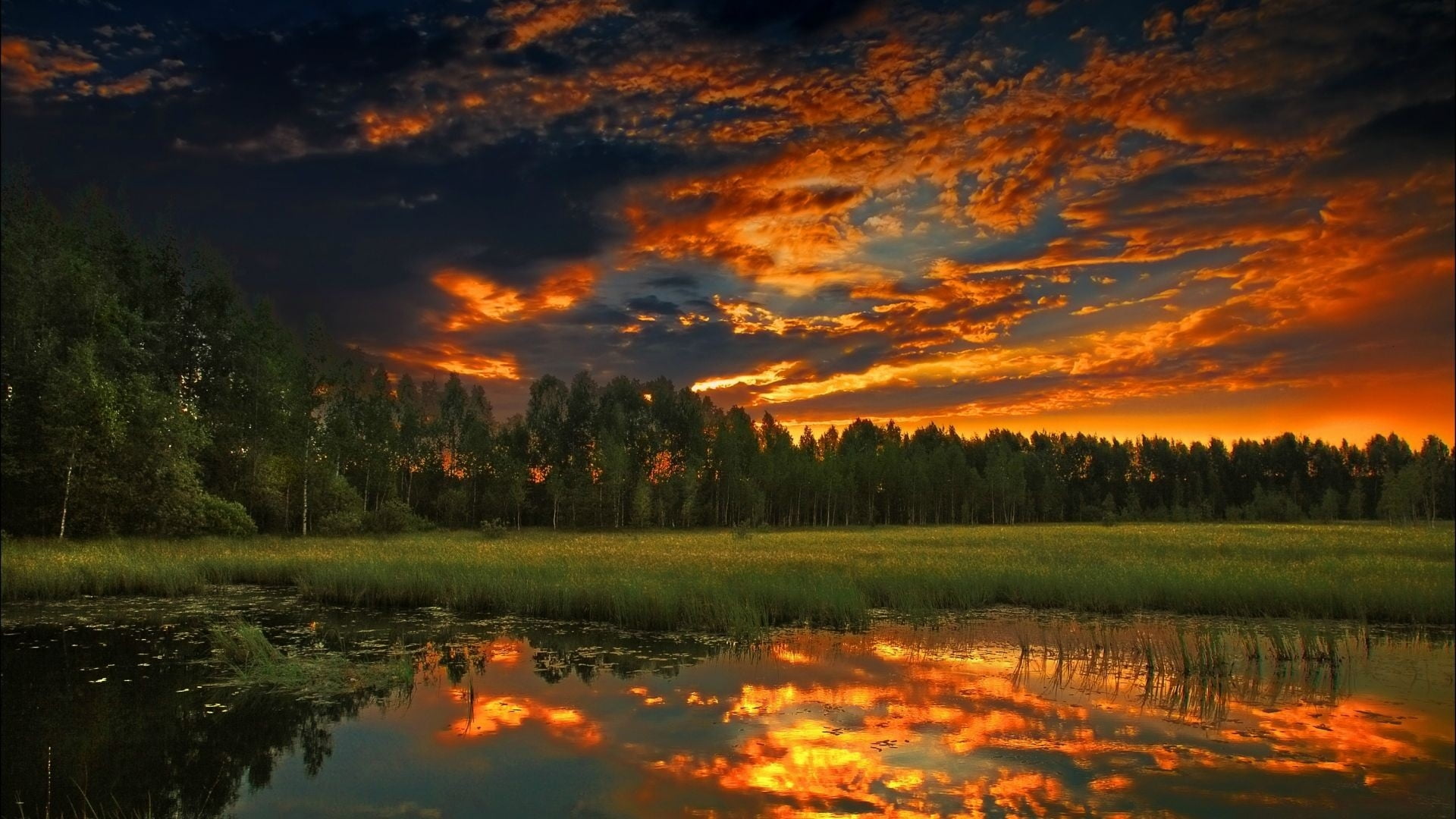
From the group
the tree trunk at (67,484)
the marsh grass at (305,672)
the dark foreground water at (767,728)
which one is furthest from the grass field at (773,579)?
the marsh grass at (305,672)

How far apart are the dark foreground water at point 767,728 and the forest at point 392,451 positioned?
788 inches

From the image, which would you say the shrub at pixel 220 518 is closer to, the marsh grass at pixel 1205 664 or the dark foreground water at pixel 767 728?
the dark foreground water at pixel 767 728

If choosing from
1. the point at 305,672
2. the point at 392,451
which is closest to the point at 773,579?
the point at 305,672

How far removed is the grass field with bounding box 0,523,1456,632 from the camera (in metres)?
20.3

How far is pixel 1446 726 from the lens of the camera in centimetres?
1102

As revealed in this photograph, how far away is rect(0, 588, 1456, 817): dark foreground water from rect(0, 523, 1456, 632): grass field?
220cm

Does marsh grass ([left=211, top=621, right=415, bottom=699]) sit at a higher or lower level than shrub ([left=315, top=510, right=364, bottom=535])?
lower

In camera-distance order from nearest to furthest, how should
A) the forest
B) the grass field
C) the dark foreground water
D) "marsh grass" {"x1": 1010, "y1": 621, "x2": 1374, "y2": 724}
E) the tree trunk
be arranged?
the dark foreground water → "marsh grass" {"x1": 1010, "y1": 621, "x2": 1374, "y2": 724} → the grass field → the tree trunk → the forest

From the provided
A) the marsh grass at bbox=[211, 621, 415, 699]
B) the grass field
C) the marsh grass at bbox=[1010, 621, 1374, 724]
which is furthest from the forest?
the marsh grass at bbox=[1010, 621, 1374, 724]

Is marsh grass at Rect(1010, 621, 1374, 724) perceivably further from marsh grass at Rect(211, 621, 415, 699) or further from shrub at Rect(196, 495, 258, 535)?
shrub at Rect(196, 495, 258, 535)

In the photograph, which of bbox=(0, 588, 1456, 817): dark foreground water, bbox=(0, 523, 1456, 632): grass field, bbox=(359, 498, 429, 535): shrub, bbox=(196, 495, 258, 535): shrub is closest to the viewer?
bbox=(0, 588, 1456, 817): dark foreground water

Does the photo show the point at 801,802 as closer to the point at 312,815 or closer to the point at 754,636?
the point at 312,815

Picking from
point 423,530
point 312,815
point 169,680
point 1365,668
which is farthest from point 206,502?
point 1365,668

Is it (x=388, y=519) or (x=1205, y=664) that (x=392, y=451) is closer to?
(x=388, y=519)
